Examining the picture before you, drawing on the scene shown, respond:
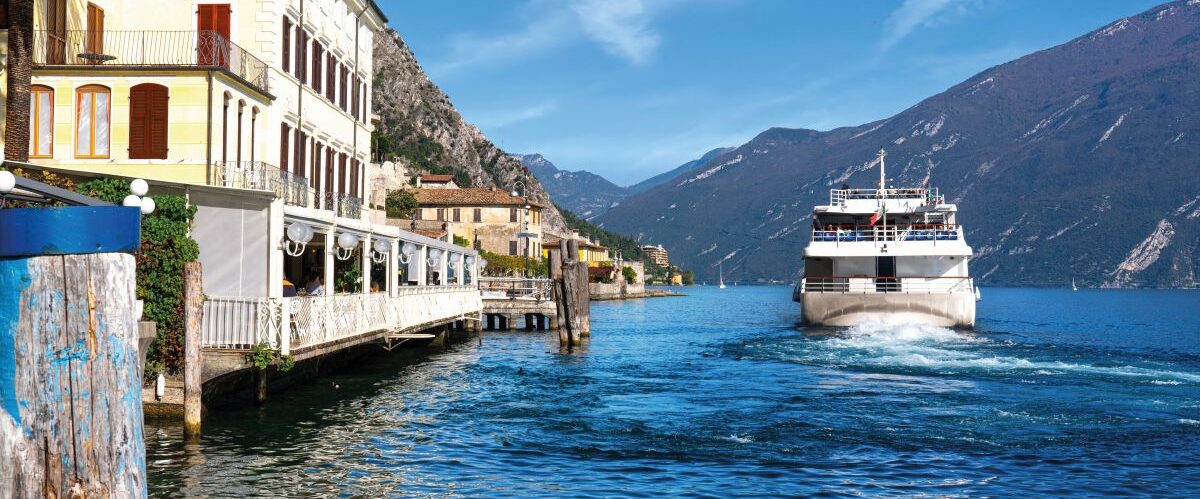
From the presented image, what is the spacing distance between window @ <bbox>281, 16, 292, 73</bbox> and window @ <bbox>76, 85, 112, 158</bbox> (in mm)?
5087

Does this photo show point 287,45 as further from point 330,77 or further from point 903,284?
point 903,284

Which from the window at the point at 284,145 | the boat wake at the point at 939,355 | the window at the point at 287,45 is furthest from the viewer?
the boat wake at the point at 939,355

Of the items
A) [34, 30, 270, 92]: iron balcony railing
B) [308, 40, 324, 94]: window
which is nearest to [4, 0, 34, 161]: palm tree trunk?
[34, 30, 270, 92]: iron balcony railing

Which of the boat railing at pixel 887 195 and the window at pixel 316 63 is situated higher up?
the window at pixel 316 63

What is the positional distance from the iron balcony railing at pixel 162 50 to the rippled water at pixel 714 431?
807 cm

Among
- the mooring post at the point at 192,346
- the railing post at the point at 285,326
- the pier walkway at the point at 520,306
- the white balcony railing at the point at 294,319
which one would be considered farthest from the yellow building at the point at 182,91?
the pier walkway at the point at 520,306

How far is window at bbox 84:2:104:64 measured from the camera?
23.8m

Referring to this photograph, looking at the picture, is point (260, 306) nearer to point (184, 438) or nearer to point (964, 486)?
point (184, 438)

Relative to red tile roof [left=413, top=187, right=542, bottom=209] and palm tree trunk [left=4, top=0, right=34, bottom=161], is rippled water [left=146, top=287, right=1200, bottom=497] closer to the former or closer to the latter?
palm tree trunk [left=4, top=0, right=34, bottom=161]

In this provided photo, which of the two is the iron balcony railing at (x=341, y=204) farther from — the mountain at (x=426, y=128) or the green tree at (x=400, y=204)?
the mountain at (x=426, y=128)

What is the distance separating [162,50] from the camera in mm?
24641

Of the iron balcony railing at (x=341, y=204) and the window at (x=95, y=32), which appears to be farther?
the iron balcony railing at (x=341, y=204)

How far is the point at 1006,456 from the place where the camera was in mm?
16062

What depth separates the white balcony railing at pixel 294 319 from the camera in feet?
57.9
